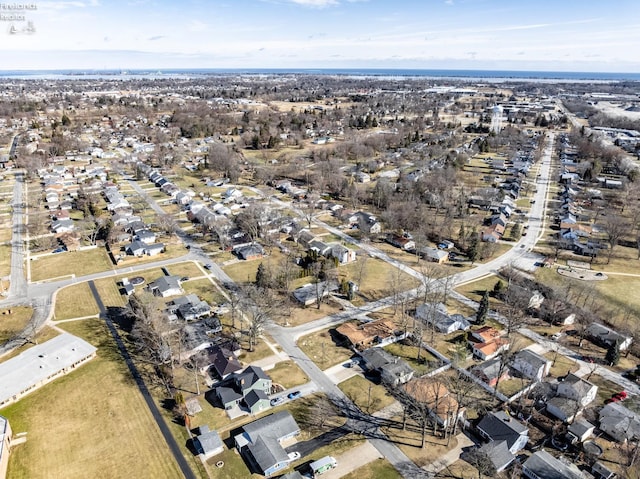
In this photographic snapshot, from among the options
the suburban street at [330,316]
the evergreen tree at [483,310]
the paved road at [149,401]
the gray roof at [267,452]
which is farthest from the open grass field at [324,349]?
the evergreen tree at [483,310]

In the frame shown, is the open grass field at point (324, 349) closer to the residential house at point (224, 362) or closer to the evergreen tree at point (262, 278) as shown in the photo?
the residential house at point (224, 362)

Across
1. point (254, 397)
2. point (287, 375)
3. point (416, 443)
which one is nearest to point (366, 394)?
point (416, 443)

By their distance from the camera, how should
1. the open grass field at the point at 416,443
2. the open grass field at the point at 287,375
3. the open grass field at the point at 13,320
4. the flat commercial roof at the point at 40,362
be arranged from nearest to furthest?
the open grass field at the point at 416,443 < the flat commercial roof at the point at 40,362 < the open grass field at the point at 287,375 < the open grass field at the point at 13,320

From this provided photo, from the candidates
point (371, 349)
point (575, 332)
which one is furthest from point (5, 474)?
point (575, 332)

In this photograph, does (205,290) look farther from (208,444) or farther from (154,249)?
(208,444)

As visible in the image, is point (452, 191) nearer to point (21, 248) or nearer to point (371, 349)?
point (371, 349)
